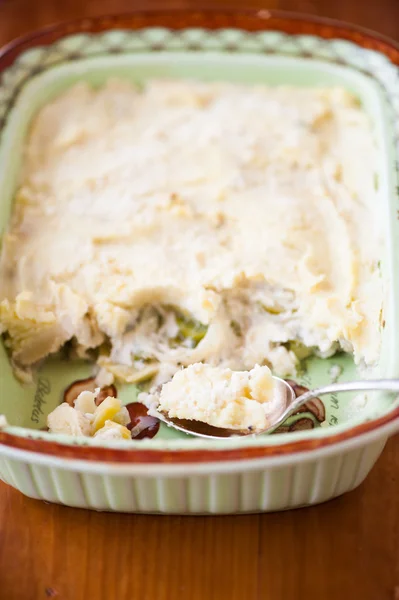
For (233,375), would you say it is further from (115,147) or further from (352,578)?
(115,147)

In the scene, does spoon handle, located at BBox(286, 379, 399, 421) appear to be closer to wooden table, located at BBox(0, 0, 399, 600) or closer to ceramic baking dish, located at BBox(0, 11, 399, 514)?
ceramic baking dish, located at BBox(0, 11, 399, 514)

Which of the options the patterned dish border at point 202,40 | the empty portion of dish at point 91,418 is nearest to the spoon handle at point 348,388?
the empty portion of dish at point 91,418

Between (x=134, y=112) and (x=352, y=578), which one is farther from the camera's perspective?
(x=134, y=112)

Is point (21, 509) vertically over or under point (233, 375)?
under

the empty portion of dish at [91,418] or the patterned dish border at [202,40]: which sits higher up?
the patterned dish border at [202,40]

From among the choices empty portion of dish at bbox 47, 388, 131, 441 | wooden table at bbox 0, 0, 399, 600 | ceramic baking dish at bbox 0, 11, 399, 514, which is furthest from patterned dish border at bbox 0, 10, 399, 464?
wooden table at bbox 0, 0, 399, 600

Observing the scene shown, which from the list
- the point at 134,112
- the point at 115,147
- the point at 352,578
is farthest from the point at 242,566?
the point at 134,112

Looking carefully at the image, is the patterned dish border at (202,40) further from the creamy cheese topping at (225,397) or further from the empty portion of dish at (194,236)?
the creamy cheese topping at (225,397)

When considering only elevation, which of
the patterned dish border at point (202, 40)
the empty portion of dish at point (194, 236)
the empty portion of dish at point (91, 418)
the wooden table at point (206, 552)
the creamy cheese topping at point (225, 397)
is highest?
the patterned dish border at point (202, 40)
